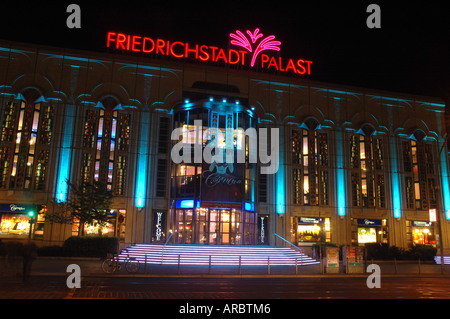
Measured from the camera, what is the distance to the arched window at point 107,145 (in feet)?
129

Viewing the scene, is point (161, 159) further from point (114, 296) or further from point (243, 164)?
point (114, 296)

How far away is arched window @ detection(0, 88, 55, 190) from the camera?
122 feet

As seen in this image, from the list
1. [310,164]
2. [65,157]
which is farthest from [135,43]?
[310,164]

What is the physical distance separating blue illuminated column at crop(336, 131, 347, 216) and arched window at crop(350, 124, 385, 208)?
1.22m

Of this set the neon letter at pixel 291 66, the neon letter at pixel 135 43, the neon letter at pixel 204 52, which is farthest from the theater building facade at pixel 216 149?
the neon letter at pixel 135 43

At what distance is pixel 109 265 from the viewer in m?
22.4

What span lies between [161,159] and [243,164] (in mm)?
8640

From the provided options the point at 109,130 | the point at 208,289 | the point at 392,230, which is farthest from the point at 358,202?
the point at 208,289

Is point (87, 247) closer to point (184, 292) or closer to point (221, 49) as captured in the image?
point (184, 292)

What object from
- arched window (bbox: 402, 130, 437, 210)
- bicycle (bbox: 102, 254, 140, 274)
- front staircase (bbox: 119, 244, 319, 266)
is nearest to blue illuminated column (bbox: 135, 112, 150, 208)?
front staircase (bbox: 119, 244, 319, 266)

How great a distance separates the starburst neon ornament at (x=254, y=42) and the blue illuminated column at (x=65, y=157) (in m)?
19.6

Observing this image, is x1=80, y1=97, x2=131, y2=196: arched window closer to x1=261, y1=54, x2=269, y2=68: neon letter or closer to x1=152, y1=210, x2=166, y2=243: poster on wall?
x1=152, y1=210, x2=166, y2=243: poster on wall

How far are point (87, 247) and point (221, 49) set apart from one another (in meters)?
25.5

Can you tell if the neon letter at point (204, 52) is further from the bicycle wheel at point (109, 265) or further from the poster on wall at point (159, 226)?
the bicycle wheel at point (109, 265)
